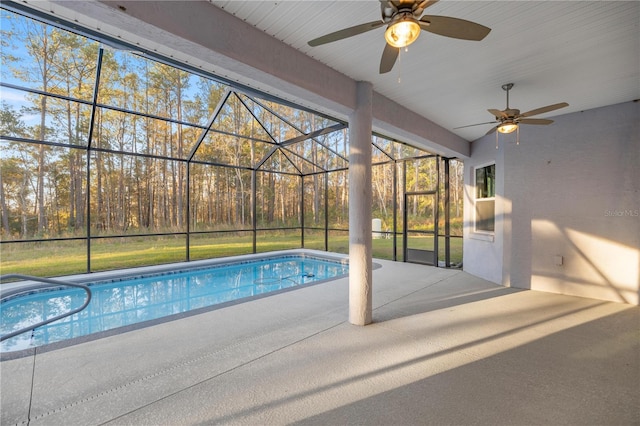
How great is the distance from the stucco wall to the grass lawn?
2232 millimetres

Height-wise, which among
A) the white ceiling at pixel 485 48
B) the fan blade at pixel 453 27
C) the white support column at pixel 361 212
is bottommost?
the white support column at pixel 361 212

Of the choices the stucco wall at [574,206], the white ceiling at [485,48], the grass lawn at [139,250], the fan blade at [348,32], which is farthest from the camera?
the grass lawn at [139,250]

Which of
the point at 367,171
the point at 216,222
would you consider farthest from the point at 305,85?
the point at 216,222

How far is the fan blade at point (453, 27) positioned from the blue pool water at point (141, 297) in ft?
15.6

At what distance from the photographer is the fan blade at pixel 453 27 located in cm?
175

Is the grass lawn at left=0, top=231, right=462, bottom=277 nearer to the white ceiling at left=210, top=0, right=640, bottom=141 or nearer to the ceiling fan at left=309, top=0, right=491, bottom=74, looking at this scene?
the white ceiling at left=210, top=0, right=640, bottom=141

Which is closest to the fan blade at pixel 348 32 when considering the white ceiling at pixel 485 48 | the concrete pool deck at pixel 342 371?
the white ceiling at pixel 485 48

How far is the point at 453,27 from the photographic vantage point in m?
1.82

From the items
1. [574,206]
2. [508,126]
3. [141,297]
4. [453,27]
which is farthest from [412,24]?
[141,297]

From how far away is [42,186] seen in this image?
31.6ft

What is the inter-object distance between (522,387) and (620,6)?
3211 millimetres

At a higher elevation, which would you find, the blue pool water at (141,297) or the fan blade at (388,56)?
the fan blade at (388,56)

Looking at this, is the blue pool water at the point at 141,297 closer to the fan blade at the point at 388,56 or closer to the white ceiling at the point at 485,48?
the white ceiling at the point at 485,48

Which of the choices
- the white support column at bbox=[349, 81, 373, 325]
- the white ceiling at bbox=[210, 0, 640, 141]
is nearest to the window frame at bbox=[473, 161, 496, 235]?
the white ceiling at bbox=[210, 0, 640, 141]
